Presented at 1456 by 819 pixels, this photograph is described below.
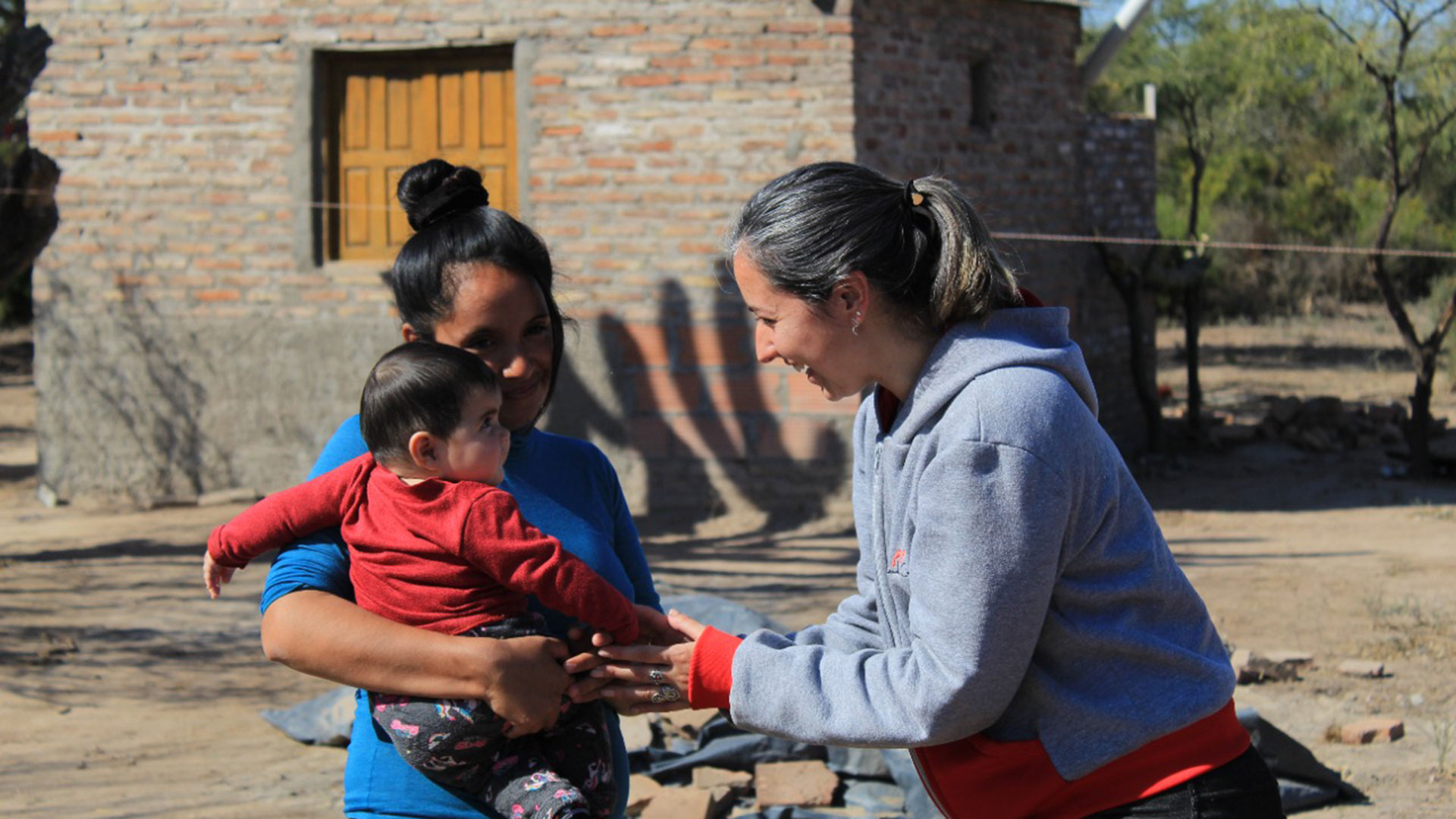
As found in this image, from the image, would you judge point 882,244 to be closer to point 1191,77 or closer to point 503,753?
point 503,753

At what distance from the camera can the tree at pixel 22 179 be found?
8.64 m

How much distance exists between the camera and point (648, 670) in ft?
7.35

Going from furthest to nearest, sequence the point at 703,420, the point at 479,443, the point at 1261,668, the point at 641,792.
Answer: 1. the point at 703,420
2. the point at 1261,668
3. the point at 641,792
4. the point at 479,443

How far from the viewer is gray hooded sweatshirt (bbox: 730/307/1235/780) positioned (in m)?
1.80

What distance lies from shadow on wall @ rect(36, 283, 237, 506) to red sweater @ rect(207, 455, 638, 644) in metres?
8.76

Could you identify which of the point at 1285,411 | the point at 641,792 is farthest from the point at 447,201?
the point at 1285,411

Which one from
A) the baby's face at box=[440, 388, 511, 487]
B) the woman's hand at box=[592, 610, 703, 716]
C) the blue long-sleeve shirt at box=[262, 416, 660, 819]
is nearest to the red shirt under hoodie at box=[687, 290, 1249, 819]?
the woman's hand at box=[592, 610, 703, 716]

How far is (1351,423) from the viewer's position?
13.4 m

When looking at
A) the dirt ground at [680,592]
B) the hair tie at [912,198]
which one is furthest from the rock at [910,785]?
the hair tie at [912,198]

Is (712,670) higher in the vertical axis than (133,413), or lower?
higher

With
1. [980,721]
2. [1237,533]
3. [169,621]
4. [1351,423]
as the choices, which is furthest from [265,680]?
[1351,423]

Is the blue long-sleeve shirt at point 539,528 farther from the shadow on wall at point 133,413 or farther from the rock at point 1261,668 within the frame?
the shadow on wall at point 133,413

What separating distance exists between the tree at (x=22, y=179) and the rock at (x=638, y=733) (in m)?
5.81

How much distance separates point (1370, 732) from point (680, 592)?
3531 mm
